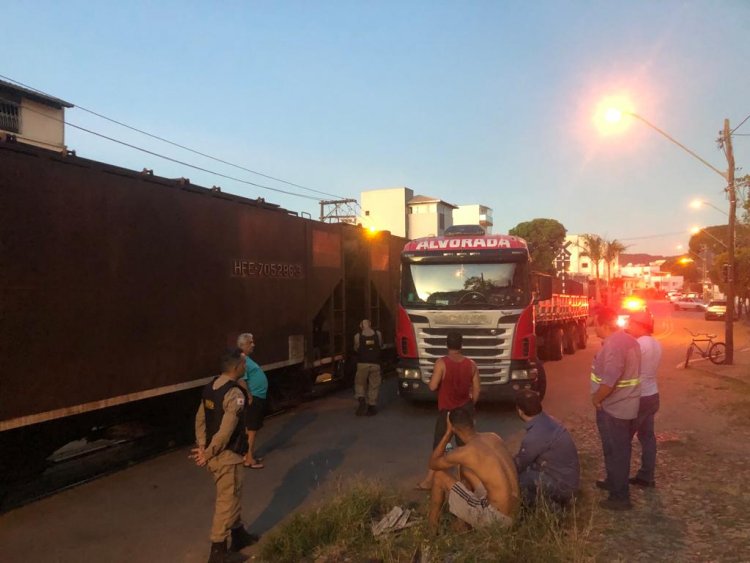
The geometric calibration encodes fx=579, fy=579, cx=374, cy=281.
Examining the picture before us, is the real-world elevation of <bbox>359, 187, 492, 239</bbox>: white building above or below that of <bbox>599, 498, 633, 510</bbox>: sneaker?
above

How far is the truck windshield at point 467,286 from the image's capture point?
988cm

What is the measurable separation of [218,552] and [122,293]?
321 centimetres

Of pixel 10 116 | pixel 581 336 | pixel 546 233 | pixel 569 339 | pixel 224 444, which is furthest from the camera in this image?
pixel 546 233

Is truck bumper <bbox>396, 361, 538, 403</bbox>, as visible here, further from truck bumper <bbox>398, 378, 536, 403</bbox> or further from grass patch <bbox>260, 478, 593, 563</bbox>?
grass patch <bbox>260, 478, 593, 563</bbox>

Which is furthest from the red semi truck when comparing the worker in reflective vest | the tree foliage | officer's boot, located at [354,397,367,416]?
the tree foliage

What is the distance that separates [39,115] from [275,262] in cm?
1770

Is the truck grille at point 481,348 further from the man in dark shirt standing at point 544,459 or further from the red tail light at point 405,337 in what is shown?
the man in dark shirt standing at point 544,459

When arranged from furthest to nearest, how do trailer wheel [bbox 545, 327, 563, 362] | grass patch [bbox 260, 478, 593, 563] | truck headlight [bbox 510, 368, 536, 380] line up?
trailer wheel [bbox 545, 327, 563, 362], truck headlight [bbox 510, 368, 536, 380], grass patch [bbox 260, 478, 593, 563]

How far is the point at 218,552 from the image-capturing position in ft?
14.2

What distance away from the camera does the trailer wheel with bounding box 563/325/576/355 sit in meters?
19.5

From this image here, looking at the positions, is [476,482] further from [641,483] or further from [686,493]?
[686,493]

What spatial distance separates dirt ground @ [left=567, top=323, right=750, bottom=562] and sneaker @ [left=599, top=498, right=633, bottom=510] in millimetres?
64

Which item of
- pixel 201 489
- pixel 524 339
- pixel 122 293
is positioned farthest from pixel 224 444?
pixel 524 339

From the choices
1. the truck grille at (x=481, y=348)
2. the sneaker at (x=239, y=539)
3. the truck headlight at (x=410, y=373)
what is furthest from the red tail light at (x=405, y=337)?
the sneaker at (x=239, y=539)
